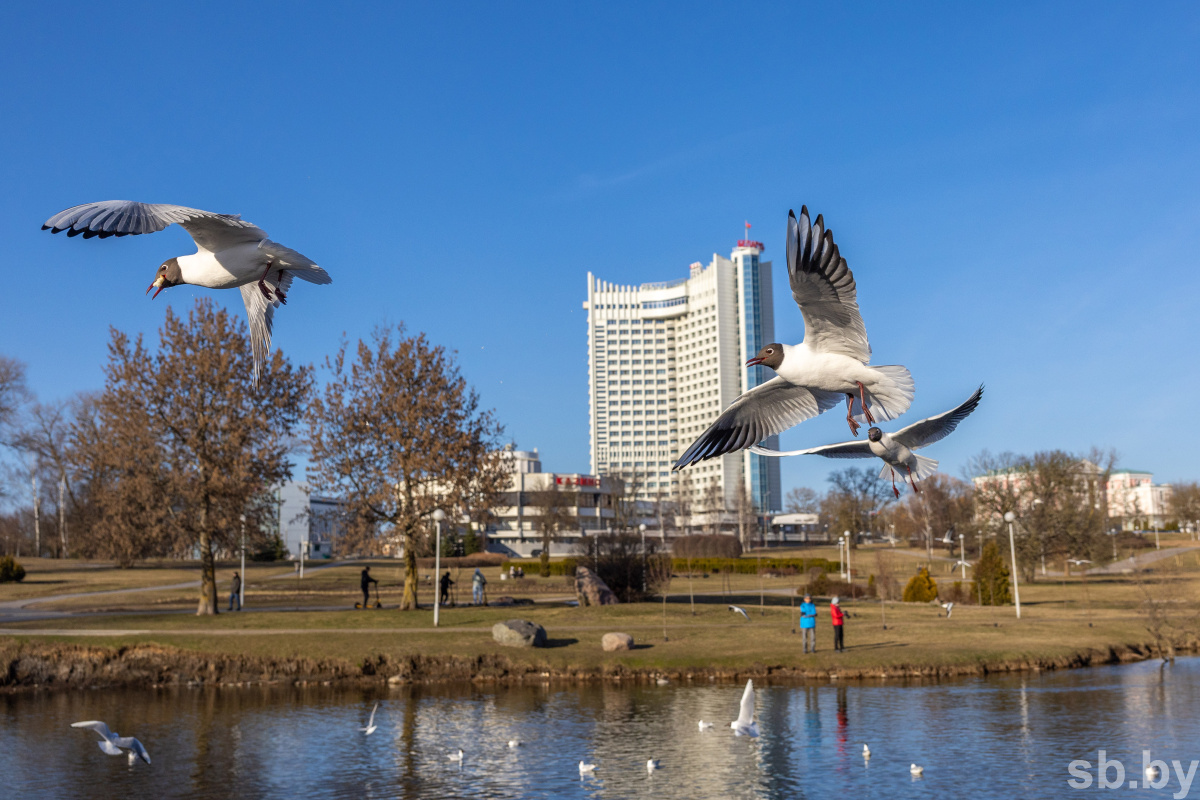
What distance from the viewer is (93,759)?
20.8 metres

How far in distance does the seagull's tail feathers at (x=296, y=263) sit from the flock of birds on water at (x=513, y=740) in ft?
27.3

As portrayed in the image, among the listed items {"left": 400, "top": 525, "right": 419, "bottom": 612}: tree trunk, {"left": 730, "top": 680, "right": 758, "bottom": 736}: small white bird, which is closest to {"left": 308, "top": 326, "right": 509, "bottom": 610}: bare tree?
{"left": 400, "top": 525, "right": 419, "bottom": 612}: tree trunk

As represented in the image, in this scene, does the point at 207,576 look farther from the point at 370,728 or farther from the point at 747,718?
the point at 747,718

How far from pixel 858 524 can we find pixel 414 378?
62217 mm

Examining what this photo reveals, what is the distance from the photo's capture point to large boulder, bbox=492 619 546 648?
101 feet

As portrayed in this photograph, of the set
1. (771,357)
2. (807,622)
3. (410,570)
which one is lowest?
(807,622)

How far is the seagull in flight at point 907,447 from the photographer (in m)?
4.19

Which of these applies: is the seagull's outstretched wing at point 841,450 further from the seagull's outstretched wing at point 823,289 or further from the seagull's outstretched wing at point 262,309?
the seagull's outstretched wing at point 262,309

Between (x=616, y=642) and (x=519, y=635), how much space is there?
3108 millimetres

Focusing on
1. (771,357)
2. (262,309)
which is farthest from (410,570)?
(771,357)

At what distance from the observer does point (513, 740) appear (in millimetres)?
21297

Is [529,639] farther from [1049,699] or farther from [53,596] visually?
[53,596]

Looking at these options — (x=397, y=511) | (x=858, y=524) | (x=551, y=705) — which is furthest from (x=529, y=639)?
(x=858, y=524)

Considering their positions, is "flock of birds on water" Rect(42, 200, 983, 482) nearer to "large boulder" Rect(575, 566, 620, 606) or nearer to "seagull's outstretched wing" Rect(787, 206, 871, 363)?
"seagull's outstretched wing" Rect(787, 206, 871, 363)
